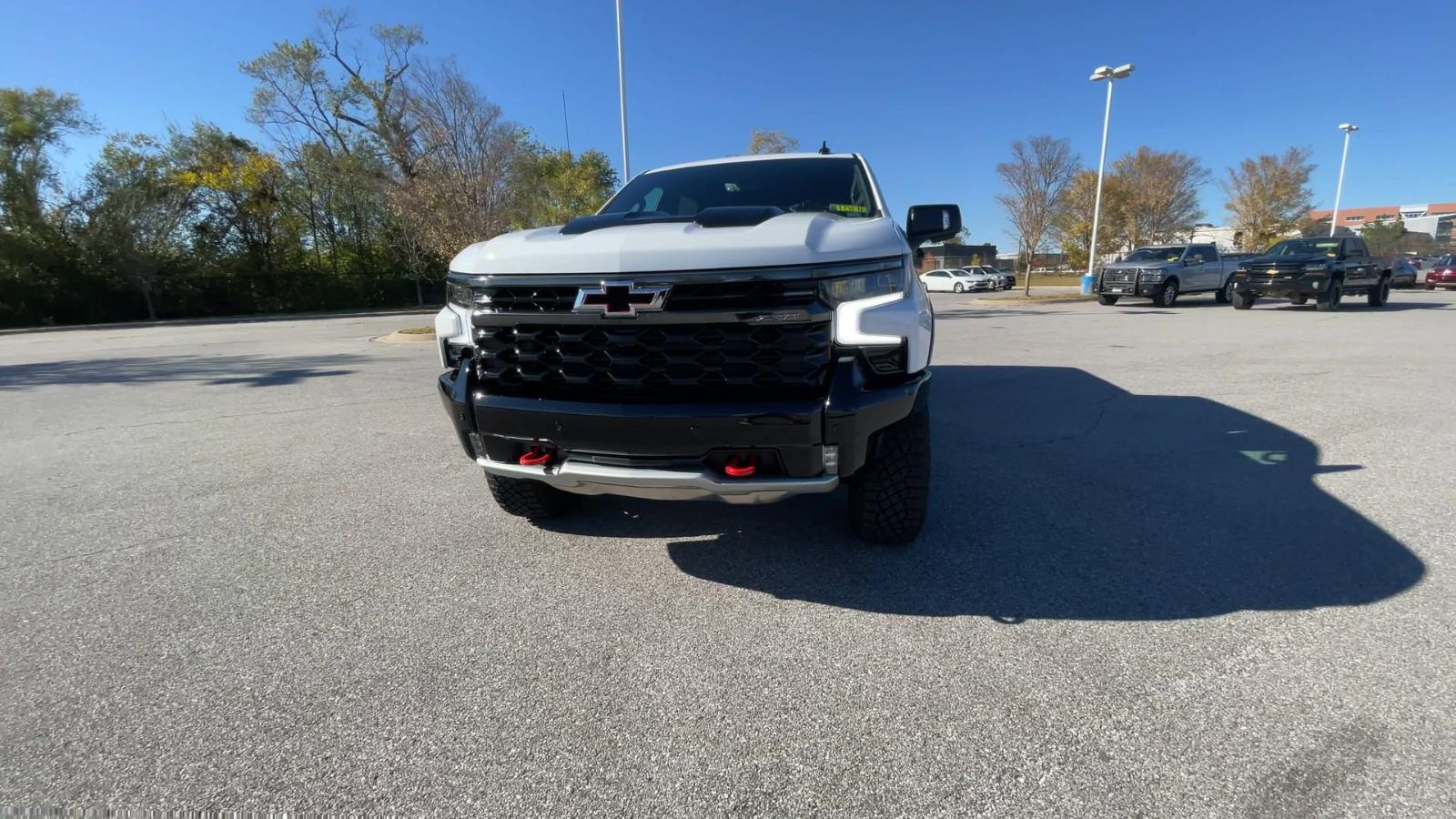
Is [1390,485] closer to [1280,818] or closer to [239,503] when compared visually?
[1280,818]

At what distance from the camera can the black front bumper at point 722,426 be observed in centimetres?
210

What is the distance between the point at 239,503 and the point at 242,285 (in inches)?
1393

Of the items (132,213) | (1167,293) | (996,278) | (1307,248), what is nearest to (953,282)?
(996,278)

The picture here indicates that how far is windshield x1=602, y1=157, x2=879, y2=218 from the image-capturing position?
11.8ft

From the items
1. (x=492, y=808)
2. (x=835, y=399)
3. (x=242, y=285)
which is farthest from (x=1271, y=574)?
(x=242, y=285)

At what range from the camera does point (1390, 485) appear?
3.50 meters

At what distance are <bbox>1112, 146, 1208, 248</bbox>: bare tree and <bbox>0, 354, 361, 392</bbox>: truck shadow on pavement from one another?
5042 cm

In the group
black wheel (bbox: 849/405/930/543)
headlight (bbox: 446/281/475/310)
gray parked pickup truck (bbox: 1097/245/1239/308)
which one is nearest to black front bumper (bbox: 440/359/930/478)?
black wheel (bbox: 849/405/930/543)

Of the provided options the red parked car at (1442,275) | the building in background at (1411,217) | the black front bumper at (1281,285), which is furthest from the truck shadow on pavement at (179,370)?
the building in background at (1411,217)

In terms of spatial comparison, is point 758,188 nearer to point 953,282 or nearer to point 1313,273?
point 1313,273

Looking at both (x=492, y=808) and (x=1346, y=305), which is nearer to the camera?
(x=492, y=808)

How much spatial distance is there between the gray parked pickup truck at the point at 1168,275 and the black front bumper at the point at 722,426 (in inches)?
761

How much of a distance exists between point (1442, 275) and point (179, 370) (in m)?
39.7

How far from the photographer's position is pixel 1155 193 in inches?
1748
